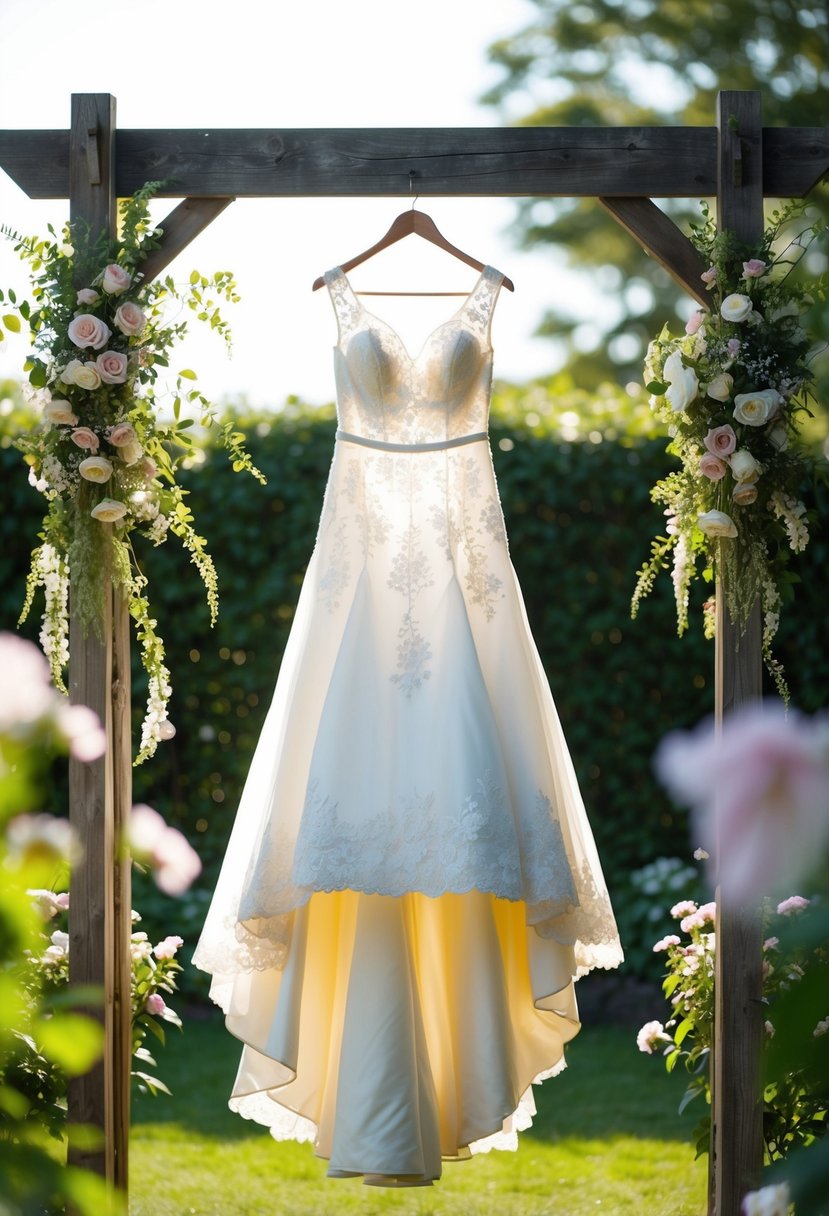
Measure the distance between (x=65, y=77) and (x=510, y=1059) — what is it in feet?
18.1

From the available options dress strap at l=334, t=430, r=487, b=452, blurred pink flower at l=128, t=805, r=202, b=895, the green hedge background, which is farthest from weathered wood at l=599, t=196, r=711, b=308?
the green hedge background

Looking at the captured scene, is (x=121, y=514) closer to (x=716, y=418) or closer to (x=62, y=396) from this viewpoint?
(x=62, y=396)

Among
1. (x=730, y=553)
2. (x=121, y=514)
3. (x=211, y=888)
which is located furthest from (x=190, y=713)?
(x=730, y=553)

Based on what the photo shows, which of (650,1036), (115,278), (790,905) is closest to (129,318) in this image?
(115,278)

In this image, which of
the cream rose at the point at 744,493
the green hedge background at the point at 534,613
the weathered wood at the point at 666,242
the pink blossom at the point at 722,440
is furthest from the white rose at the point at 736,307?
the green hedge background at the point at 534,613

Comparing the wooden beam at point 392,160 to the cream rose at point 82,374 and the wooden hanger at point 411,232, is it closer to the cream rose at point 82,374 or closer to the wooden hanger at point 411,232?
the wooden hanger at point 411,232

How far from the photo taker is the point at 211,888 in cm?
540

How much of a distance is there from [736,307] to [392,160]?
84 cm

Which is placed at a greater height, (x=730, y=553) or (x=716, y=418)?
(x=716, y=418)

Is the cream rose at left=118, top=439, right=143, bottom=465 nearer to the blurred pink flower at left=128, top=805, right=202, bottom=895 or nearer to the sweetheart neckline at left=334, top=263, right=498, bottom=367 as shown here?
the sweetheart neckline at left=334, top=263, right=498, bottom=367

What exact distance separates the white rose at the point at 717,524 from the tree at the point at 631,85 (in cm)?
811

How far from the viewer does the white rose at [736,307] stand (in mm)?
2749

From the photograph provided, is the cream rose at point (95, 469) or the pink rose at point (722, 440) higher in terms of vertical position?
the pink rose at point (722, 440)

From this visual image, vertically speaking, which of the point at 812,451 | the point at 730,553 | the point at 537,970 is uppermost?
the point at 812,451
